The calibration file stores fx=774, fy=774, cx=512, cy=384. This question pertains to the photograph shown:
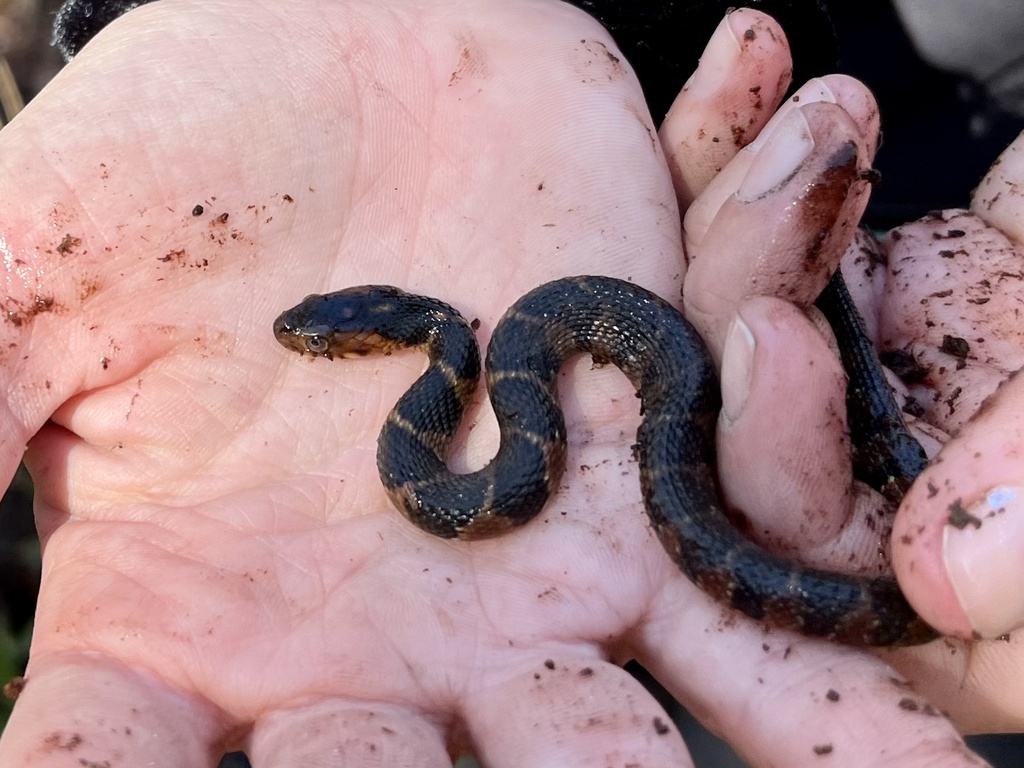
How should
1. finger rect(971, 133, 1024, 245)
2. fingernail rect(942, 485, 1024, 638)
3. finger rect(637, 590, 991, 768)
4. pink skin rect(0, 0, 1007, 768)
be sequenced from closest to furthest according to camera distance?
fingernail rect(942, 485, 1024, 638) → finger rect(637, 590, 991, 768) → pink skin rect(0, 0, 1007, 768) → finger rect(971, 133, 1024, 245)

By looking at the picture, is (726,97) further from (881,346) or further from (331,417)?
(331,417)

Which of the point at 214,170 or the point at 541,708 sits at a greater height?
the point at 214,170

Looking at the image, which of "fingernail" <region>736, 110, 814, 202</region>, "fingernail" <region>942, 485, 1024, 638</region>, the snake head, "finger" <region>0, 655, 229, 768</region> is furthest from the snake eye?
"fingernail" <region>942, 485, 1024, 638</region>

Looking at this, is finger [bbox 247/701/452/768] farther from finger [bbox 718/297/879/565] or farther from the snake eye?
the snake eye

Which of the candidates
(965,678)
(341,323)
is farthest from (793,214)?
(341,323)

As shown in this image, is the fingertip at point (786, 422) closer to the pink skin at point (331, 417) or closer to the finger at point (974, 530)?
the pink skin at point (331, 417)

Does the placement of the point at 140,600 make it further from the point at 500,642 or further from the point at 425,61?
the point at 425,61

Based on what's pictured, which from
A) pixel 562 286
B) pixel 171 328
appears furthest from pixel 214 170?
pixel 562 286
